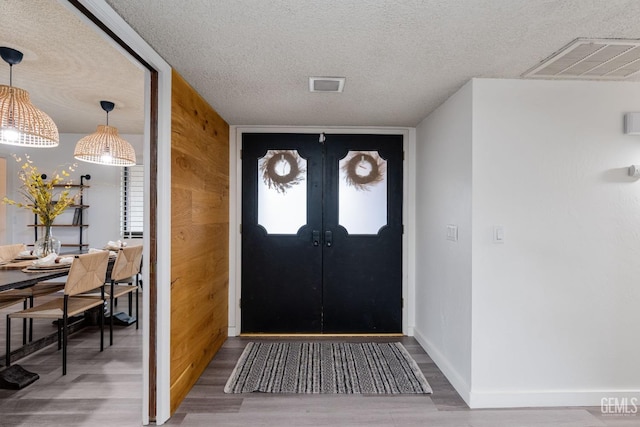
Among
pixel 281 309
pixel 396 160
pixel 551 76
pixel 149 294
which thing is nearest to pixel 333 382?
pixel 281 309

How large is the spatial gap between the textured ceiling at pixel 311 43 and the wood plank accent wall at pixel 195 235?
27cm

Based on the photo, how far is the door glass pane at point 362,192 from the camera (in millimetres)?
3576

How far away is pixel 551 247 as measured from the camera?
2.23 metres

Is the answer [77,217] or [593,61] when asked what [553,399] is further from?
[77,217]

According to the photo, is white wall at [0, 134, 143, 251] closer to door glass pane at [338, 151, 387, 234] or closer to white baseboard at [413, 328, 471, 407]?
door glass pane at [338, 151, 387, 234]

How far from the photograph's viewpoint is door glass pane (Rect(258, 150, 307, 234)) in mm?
3564

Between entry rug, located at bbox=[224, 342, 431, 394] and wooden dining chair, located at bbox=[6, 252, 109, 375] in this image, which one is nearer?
entry rug, located at bbox=[224, 342, 431, 394]

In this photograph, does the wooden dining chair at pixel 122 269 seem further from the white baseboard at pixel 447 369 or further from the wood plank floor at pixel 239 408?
the white baseboard at pixel 447 369

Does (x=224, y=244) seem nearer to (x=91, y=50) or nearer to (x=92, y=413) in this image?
(x=92, y=413)

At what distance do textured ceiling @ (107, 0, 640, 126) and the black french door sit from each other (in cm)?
102

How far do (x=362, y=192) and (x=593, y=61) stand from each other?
2130 millimetres

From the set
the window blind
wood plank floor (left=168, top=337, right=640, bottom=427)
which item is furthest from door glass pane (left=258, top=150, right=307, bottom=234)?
the window blind

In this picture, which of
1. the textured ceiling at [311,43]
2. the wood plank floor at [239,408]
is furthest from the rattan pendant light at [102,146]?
the wood plank floor at [239,408]

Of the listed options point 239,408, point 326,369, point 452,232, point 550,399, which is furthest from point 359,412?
point 452,232
